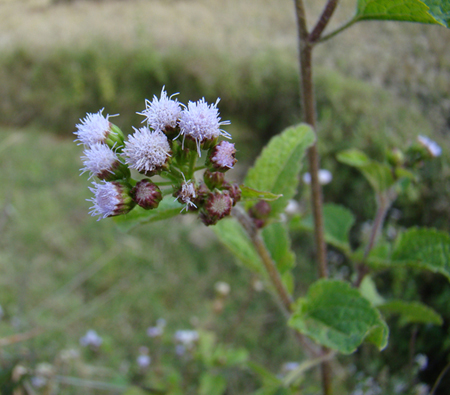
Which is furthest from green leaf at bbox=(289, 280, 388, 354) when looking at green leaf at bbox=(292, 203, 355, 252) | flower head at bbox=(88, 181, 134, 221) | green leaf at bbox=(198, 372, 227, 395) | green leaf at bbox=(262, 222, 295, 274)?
green leaf at bbox=(198, 372, 227, 395)

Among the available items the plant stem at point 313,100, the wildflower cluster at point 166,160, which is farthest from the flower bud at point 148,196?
the plant stem at point 313,100

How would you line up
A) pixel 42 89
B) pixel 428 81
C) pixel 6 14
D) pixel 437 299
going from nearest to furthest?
pixel 437 299, pixel 428 81, pixel 42 89, pixel 6 14

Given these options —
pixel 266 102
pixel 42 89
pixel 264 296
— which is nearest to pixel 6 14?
pixel 42 89

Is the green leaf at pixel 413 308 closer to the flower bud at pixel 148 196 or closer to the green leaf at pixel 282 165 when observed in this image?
the green leaf at pixel 282 165

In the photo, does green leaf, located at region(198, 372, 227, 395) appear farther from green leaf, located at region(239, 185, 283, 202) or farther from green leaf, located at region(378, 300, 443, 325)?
green leaf, located at region(239, 185, 283, 202)

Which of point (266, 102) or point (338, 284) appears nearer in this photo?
point (338, 284)

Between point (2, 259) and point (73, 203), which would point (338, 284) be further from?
point (73, 203)

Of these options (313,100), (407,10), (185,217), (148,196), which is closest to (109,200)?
(148,196)
